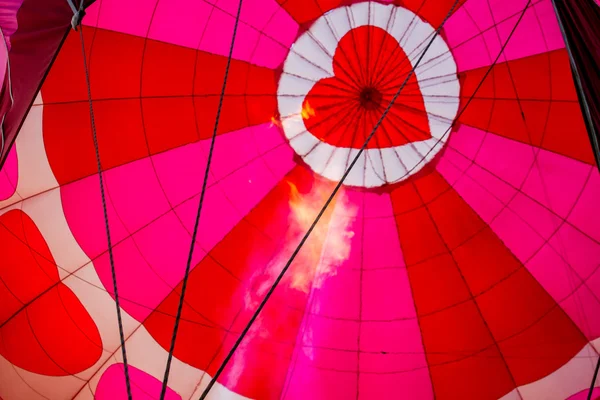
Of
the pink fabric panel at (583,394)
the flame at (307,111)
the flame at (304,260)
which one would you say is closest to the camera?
the pink fabric panel at (583,394)

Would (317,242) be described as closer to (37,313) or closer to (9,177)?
(37,313)

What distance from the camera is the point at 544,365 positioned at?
3.98 m

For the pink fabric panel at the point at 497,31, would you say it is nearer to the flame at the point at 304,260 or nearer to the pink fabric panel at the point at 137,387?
the flame at the point at 304,260

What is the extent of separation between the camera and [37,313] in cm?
Answer: 395

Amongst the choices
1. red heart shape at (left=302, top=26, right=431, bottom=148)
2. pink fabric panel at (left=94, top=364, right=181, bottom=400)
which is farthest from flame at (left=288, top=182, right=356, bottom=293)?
pink fabric panel at (left=94, top=364, right=181, bottom=400)

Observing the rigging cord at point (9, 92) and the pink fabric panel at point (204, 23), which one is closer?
the rigging cord at point (9, 92)

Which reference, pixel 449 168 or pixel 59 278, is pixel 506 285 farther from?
pixel 59 278

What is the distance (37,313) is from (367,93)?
302cm

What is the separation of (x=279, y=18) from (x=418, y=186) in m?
1.70

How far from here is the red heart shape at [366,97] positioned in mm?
3908

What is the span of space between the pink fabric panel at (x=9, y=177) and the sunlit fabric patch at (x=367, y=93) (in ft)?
6.60

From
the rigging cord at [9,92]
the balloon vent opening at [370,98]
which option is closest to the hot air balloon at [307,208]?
the balloon vent opening at [370,98]

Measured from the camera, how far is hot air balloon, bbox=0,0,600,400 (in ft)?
12.6

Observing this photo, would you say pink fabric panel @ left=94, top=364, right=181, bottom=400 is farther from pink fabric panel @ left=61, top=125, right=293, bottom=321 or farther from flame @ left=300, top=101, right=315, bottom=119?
flame @ left=300, top=101, right=315, bottom=119
